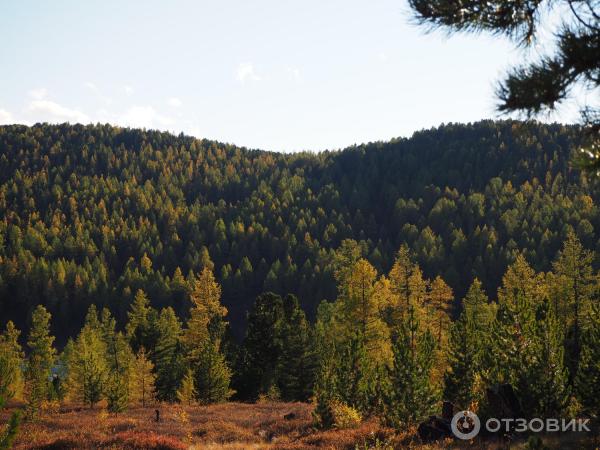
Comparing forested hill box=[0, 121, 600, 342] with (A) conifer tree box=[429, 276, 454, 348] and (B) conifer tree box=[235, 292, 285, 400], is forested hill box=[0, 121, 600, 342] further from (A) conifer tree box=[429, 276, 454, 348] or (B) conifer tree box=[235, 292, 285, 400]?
(B) conifer tree box=[235, 292, 285, 400]

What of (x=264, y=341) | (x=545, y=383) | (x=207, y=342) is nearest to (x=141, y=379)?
(x=207, y=342)

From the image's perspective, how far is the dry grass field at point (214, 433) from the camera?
57.1ft

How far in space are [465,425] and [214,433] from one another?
45.5 feet

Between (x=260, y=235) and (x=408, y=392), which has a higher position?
(x=260, y=235)

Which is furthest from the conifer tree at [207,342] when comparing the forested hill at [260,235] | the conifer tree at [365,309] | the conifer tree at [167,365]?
the forested hill at [260,235]

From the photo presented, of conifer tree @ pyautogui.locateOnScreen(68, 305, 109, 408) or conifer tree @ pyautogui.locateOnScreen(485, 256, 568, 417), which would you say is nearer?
conifer tree @ pyautogui.locateOnScreen(485, 256, 568, 417)

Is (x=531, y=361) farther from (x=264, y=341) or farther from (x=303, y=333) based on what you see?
(x=264, y=341)

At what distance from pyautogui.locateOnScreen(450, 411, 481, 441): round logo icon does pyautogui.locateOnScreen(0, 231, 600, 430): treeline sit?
2.92ft

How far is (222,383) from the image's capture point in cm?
3709

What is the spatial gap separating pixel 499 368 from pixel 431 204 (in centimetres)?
15234

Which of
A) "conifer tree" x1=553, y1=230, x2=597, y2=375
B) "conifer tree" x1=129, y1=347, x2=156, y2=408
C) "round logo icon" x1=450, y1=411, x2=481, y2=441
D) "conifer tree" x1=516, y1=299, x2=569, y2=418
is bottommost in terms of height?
"conifer tree" x1=129, y1=347, x2=156, y2=408

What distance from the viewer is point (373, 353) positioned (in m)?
29.2

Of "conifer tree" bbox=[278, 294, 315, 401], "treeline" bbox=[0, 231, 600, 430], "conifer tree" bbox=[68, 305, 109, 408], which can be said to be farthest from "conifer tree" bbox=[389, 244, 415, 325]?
"conifer tree" bbox=[68, 305, 109, 408]

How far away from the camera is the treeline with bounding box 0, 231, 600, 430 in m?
17.2
